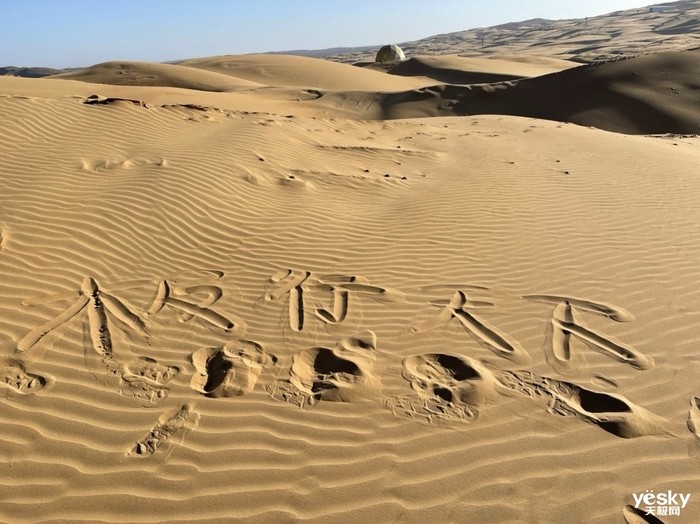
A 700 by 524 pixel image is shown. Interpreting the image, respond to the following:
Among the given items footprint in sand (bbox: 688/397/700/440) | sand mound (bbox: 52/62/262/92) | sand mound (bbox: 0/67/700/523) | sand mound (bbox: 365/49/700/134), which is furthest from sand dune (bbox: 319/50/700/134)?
footprint in sand (bbox: 688/397/700/440)

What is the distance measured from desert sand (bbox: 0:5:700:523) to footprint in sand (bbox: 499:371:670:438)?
1 cm

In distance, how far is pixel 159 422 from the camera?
9.52 feet

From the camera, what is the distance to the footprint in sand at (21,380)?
10.3 feet

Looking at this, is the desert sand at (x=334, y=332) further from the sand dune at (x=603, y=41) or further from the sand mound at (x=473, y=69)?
the sand dune at (x=603, y=41)

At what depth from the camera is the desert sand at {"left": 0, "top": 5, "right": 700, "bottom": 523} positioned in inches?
99.9

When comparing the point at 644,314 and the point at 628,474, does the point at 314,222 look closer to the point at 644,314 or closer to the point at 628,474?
the point at 644,314

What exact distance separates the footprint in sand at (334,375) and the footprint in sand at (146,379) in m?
0.70

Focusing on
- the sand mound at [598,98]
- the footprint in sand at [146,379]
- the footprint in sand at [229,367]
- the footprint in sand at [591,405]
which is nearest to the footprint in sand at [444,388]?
the footprint in sand at [591,405]

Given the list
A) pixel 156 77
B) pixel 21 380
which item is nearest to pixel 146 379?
pixel 21 380

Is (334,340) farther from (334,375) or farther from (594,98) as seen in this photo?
(594,98)

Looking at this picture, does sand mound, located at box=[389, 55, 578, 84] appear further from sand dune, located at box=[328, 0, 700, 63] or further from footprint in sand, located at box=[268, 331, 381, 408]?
footprint in sand, located at box=[268, 331, 381, 408]

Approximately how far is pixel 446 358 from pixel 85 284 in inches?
124

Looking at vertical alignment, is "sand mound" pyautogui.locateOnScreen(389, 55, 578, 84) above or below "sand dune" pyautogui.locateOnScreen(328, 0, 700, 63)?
below

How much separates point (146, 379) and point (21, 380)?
0.79 m
